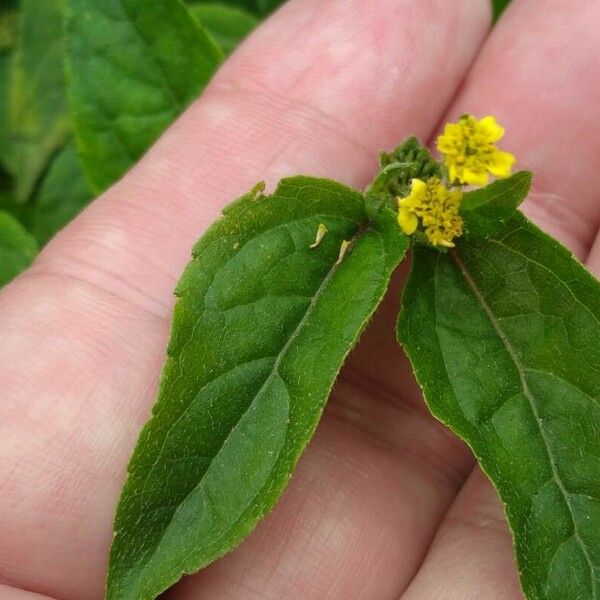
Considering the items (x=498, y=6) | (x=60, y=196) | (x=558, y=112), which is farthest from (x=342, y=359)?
(x=498, y=6)

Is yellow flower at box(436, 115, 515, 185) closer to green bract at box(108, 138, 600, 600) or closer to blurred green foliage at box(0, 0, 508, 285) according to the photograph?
green bract at box(108, 138, 600, 600)

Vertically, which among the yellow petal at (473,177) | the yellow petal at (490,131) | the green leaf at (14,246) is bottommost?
the green leaf at (14,246)

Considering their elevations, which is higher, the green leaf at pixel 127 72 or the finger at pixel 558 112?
Answer: the finger at pixel 558 112

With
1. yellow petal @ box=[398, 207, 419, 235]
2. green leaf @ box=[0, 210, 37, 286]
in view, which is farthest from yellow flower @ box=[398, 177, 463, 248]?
green leaf @ box=[0, 210, 37, 286]

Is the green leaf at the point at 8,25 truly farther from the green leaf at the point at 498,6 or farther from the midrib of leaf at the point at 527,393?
the midrib of leaf at the point at 527,393

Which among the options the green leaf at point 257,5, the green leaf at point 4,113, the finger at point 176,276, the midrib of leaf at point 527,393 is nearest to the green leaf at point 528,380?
the midrib of leaf at point 527,393

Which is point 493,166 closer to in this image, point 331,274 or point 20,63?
point 331,274

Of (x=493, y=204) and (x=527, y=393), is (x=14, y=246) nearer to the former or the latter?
(x=493, y=204)
